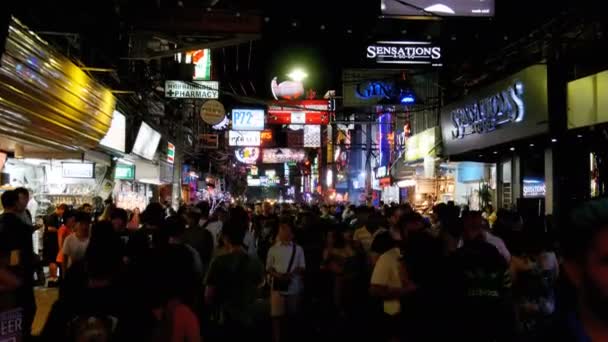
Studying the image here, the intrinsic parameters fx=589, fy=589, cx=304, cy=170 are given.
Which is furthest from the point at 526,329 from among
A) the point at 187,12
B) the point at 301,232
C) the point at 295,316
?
the point at 187,12

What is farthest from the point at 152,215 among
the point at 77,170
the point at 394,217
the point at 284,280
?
the point at 77,170

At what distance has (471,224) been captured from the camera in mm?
7938

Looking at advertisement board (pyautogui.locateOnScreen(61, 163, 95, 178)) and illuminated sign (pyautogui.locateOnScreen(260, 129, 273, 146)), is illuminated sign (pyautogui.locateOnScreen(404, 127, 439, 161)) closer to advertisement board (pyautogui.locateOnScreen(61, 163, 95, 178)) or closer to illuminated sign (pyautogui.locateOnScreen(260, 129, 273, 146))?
advertisement board (pyautogui.locateOnScreen(61, 163, 95, 178))

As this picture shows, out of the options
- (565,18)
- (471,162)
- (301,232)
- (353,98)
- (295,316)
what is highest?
(565,18)

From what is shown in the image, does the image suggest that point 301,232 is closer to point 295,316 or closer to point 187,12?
point 295,316

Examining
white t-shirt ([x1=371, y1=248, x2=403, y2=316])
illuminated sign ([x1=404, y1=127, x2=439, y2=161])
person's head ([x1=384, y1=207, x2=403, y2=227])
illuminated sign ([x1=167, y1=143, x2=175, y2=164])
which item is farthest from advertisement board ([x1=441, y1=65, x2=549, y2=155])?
illuminated sign ([x1=167, y1=143, x2=175, y2=164])

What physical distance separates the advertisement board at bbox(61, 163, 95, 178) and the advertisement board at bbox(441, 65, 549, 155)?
10740mm

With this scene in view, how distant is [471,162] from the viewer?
20984 millimetres

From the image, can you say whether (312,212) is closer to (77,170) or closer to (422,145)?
(77,170)

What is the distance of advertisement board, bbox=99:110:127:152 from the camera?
15409mm

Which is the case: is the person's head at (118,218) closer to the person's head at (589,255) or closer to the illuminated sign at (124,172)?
the person's head at (589,255)

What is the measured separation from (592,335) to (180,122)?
2830 cm

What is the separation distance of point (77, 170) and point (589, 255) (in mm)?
14724

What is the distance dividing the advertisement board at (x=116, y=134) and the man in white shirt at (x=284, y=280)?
26.3 feet
